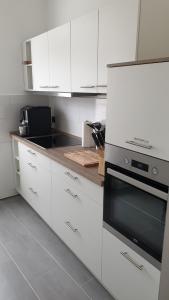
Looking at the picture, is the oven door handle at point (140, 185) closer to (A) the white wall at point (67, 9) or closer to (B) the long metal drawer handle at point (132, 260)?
(B) the long metal drawer handle at point (132, 260)

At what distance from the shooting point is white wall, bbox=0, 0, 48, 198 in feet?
9.03

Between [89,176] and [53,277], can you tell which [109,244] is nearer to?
[89,176]

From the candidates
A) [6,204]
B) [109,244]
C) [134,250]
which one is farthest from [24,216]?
[134,250]

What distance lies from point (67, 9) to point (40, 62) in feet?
2.10

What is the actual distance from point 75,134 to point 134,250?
1.71 meters

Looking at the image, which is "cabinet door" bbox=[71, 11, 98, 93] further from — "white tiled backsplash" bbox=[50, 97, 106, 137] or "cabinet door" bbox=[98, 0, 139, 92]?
"white tiled backsplash" bbox=[50, 97, 106, 137]

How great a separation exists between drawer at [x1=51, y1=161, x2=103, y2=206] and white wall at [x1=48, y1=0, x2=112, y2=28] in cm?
148

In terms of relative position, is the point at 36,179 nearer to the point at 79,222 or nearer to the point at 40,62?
the point at 79,222

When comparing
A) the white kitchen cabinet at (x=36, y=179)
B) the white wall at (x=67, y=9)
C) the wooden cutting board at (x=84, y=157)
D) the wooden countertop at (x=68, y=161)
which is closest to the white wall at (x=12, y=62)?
the white wall at (x=67, y=9)

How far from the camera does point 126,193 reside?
4.43 feet

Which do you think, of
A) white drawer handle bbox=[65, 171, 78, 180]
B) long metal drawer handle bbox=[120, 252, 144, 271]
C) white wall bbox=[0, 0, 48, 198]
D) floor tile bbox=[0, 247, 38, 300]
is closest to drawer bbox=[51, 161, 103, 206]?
white drawer handle bbox=[65, 171, 78, 180]

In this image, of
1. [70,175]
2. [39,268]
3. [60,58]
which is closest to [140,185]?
[70,175]

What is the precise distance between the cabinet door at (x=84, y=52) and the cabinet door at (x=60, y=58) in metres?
0.09

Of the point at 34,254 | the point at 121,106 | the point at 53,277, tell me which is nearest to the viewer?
the point at 121,106
